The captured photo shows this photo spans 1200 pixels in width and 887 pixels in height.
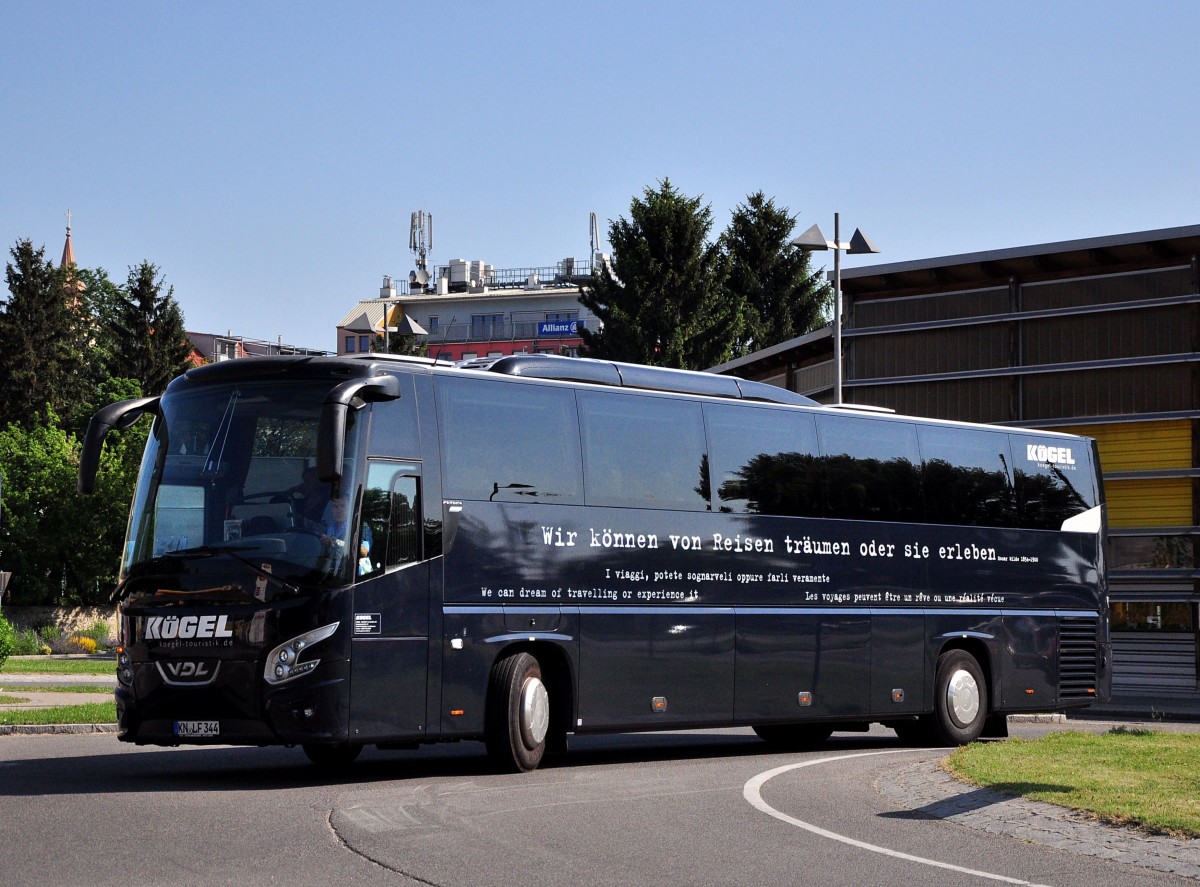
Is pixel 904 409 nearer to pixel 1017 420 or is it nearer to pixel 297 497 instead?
pixel 1017 420

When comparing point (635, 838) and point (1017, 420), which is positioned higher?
point (1017, 420)

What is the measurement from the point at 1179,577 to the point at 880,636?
42.5ft

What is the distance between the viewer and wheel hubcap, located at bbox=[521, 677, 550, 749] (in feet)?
50.1

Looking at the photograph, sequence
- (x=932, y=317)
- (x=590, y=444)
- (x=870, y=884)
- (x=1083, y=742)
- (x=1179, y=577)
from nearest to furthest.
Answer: (x=870, y=884)
(x=590, y=444)
(x=1083, y=742)
(x=1179, y=577)
(x=932, y=317)

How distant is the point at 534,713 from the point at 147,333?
250 ft

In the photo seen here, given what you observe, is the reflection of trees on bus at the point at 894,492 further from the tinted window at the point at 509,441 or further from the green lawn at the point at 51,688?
the green lawn at the point at 51,688

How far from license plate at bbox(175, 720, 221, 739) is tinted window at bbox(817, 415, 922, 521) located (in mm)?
7882

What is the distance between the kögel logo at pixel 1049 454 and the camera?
22.0 meters

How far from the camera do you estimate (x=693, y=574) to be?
17.1 meters

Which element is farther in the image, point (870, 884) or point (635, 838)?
point (635, 838)

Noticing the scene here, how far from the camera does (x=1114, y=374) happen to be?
31188 millimetres

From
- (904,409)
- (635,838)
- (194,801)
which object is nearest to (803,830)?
(635,838)

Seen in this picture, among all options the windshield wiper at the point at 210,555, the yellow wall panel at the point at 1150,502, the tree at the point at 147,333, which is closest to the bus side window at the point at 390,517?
the windshield wiper at the point at 210,555

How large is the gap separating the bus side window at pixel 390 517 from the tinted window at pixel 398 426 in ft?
0.41
